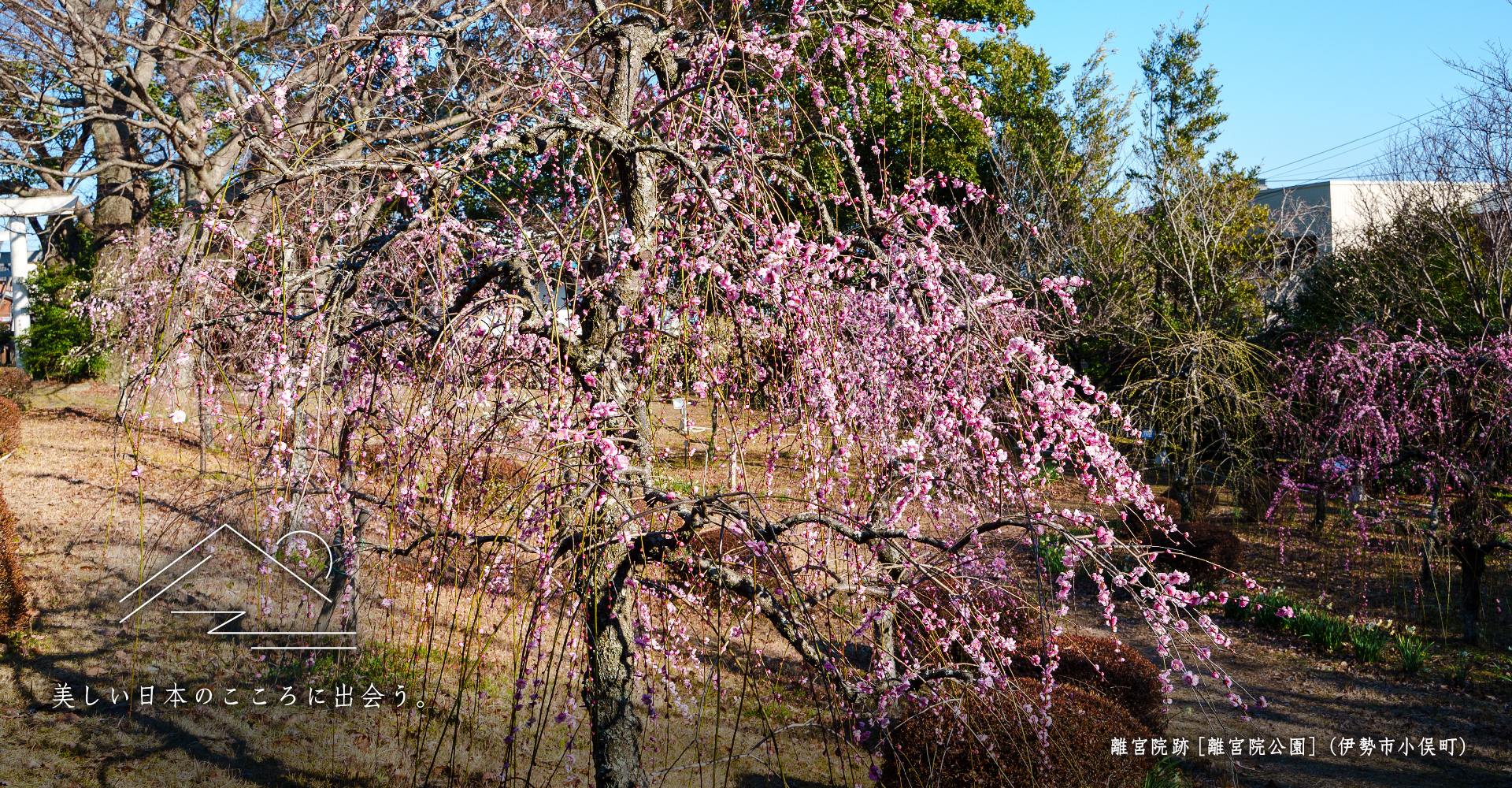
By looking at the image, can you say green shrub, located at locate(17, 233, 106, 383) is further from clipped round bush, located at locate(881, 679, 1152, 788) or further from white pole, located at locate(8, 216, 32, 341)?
clipped round bush, located at locate(881, 679, 1152, 788)

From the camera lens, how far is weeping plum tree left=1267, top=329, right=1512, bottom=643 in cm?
724

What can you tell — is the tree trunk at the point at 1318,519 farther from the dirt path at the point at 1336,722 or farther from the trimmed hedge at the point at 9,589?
the trimmed hedge at the point at 9,589

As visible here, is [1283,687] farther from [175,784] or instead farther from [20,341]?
[20,341]

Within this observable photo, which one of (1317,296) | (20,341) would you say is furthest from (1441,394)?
(20,341)

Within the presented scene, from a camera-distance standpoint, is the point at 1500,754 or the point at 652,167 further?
the point at 1500,754

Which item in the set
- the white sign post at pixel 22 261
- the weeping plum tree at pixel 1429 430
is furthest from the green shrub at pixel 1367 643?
the white sign post at pixel 22 261

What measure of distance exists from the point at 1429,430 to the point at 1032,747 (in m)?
6.61

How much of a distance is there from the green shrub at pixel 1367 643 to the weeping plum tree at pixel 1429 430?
0.94 metres

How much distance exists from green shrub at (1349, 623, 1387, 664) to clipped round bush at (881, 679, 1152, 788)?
169 inches

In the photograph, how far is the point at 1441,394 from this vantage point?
25.2 ft

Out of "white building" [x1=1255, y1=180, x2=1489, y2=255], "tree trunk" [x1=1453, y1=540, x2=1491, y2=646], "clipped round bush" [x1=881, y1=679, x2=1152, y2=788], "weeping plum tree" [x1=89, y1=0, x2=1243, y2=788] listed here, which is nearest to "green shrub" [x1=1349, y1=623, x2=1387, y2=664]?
"tree trunk" [x1=1453, y1=540, x2=1491, y2=646]

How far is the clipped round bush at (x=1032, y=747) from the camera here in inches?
132

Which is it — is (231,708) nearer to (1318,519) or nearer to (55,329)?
(55,329)

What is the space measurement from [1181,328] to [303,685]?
36.8 feet
